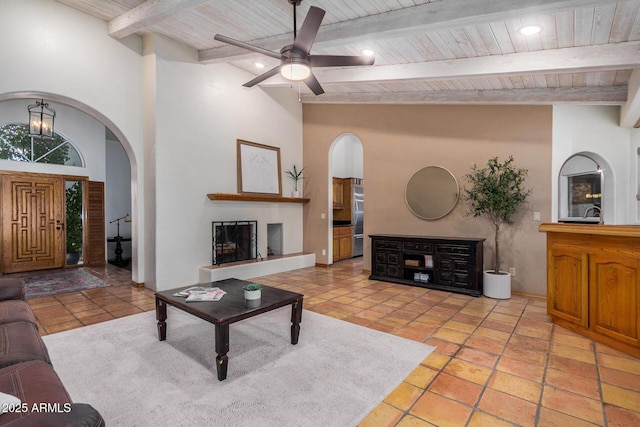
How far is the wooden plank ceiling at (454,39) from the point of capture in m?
2.88

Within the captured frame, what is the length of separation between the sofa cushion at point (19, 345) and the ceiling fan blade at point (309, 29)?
2.82 metres

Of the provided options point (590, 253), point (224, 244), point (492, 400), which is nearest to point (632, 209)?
point (590, 253)

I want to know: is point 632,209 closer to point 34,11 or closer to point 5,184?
point 34,11

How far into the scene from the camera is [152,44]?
4.70 metres

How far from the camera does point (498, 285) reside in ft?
14.5

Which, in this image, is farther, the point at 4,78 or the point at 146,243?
the point at 146,243

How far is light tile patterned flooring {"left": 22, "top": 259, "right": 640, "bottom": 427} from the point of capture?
1.94 meters

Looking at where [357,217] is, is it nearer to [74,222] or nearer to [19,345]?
[74,222]

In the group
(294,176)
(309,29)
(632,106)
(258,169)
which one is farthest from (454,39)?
(294,176)

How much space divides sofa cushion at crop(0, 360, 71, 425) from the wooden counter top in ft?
A: 11.9

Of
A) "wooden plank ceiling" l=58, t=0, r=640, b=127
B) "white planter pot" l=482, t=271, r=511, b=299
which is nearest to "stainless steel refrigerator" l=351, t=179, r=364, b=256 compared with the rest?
"wooden plank ceiling" l=58, t=0, r=640, b=127

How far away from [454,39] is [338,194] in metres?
5.06

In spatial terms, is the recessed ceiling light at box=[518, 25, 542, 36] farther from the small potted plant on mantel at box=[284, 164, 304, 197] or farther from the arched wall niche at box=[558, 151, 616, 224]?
the small potted plant on mantel at box=[284, 164, 304, 197]

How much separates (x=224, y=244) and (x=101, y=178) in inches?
151
